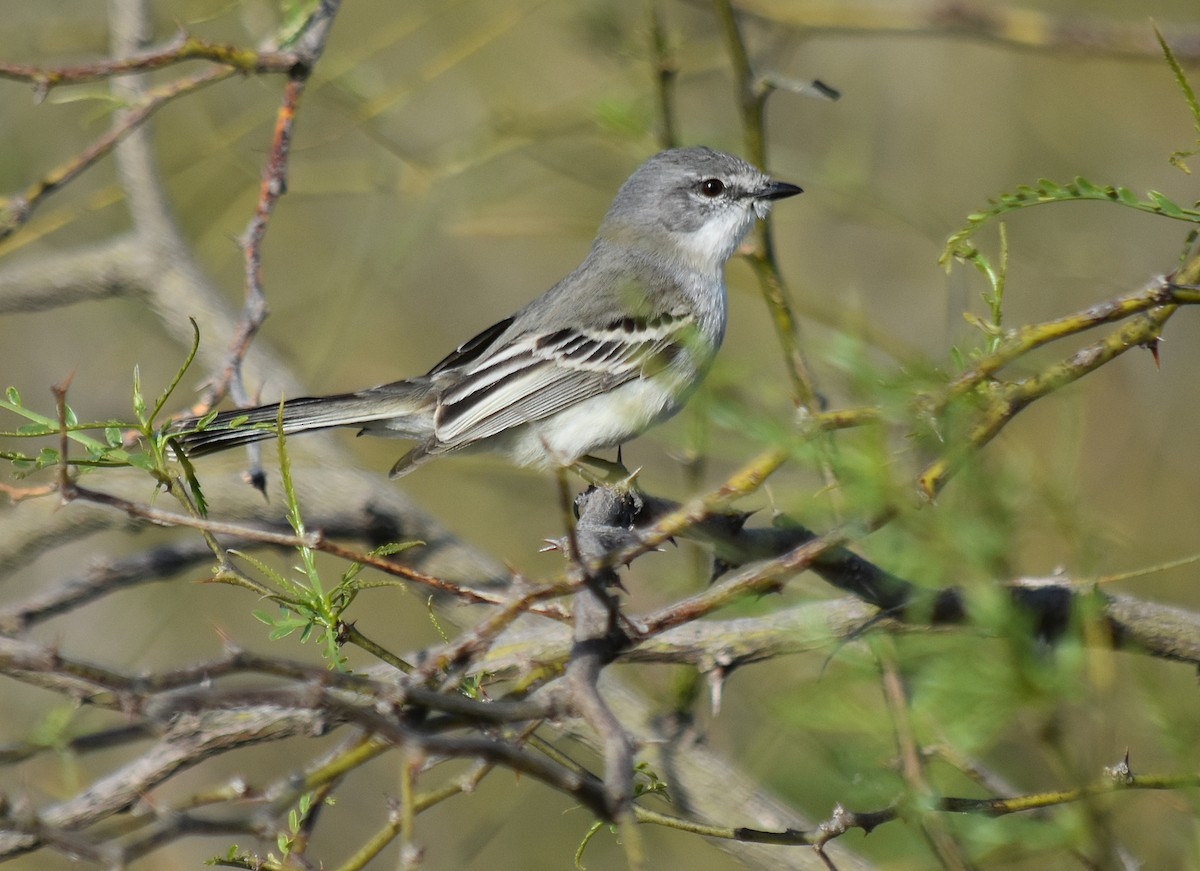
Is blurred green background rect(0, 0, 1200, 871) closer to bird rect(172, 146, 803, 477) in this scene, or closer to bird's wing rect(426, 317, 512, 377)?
bird rect(172, 146, 803, 477)

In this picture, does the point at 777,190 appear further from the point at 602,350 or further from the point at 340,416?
the point at 340,416

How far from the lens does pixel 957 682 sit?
1660 mm

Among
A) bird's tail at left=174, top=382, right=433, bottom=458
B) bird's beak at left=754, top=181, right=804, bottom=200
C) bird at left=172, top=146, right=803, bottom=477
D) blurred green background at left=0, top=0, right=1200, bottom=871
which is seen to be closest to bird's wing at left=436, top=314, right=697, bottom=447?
bird at left=172, top=146, right=803, bottom=477

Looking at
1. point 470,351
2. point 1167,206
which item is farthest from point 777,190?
point 1167,206

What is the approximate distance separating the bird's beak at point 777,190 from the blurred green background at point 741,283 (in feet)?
0.69

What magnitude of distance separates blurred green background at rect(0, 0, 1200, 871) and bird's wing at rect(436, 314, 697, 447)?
40 centimetres

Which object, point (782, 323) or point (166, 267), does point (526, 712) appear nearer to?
point (782, 323)

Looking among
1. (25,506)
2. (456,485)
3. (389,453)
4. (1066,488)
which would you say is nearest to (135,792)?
(1066,488)

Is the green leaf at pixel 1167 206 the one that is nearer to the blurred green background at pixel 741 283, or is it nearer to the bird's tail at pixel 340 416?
the blurred green background at pixel 741 283

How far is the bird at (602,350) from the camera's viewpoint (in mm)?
4352

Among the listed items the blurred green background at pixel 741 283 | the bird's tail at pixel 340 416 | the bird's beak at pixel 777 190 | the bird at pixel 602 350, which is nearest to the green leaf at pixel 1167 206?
the blurred green background at pixel 741 283

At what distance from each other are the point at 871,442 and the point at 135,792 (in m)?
1.82

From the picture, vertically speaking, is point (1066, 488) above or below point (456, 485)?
below

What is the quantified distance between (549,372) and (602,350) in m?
0.25
